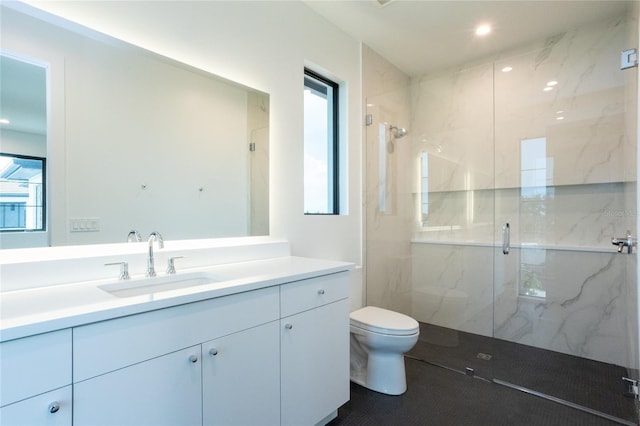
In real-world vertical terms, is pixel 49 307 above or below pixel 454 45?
below

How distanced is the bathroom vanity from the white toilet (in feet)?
1.15

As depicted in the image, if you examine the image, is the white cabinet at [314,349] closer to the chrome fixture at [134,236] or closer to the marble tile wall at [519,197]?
the chrome fixture at [134,236]

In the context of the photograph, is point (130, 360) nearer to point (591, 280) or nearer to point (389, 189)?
point (389, 189)

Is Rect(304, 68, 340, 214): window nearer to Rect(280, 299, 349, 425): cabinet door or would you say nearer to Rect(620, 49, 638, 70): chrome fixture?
Rect(280, 299, 349, 425): cabinet door

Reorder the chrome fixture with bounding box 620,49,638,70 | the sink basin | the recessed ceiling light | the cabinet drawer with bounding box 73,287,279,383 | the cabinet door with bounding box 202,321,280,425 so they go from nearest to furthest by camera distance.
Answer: the cabinet drawer with bounding box 73,287,279,383 < the cabinet door with bounding box 202,321,280,425 < the sink basin < the chrome fixture with bounding box 620,49,638,70 < the recessed ceiling light

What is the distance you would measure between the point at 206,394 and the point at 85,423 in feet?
1.19

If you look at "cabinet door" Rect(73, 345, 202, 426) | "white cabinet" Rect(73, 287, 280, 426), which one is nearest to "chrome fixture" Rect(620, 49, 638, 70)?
"white cabinet" Rect(73, 287, 280, 426)

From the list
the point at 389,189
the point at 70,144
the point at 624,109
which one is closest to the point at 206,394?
the point at 70,144

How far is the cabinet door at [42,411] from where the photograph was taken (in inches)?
30.4

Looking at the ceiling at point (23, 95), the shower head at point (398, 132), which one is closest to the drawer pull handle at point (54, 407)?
the ceiling at point (23, 95)

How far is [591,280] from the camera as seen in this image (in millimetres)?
2451

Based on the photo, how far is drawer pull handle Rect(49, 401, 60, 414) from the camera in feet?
2.71

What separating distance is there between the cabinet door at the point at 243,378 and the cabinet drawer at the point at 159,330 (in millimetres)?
54

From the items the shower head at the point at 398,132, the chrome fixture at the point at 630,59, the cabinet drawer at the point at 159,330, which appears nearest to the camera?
the cabinet drawer at the point at 159,330
